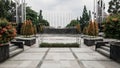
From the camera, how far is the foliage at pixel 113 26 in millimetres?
13380

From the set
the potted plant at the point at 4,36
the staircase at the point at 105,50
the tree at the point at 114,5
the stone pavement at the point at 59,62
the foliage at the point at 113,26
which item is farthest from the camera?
the tree at the point at 114,5

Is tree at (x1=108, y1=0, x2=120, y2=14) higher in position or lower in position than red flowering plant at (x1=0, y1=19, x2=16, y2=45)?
higher

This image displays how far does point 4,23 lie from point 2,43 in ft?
3.11

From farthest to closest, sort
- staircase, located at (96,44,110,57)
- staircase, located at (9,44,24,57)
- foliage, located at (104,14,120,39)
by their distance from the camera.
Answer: staircase, located at (96,44,110,57), staircase, located at (9,44,24,57), foliage, located at (104,14,120,39)

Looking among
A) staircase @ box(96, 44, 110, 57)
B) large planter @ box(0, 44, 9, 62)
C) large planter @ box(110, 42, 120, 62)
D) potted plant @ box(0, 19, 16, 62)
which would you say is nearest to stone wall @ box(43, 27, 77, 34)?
staircase @ box(96, 44, 110, 57)

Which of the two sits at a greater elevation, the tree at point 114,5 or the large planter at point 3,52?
the tree at point 114,5

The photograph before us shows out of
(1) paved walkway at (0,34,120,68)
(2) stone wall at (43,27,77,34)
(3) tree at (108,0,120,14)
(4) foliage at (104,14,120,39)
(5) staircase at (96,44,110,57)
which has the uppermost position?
(3) tree at (108,0,120,14)

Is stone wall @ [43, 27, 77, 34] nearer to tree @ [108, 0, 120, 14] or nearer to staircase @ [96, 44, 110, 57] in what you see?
tree @ [108, 0, 120, 14]

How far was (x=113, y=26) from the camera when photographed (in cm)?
1344

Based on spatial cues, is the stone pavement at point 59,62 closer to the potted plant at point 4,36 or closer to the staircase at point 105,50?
the potted plant at point 4,36

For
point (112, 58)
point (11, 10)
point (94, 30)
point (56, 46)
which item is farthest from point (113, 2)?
point (112, 58)

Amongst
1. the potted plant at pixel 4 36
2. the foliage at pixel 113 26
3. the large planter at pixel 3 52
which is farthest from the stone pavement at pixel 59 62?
the foliage at pixel 113 26

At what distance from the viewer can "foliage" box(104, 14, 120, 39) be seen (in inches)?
527

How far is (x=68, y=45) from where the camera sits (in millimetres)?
23969
